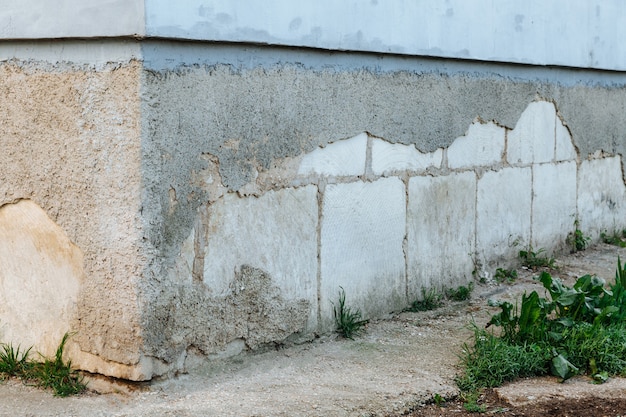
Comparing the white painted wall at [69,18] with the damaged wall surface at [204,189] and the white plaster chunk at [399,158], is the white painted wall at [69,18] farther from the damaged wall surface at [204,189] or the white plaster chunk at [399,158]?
the white plaster chunk at [399,158]

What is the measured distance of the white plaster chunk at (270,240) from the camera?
4.02m

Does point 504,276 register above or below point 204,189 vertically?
below

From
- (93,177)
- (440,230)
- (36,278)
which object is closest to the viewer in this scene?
(93,177)

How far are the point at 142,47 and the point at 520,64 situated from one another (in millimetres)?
3068

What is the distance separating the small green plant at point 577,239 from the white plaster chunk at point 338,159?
2.52m

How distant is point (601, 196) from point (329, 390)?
3890 mm

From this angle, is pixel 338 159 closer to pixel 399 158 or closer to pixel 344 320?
pixel 399 158

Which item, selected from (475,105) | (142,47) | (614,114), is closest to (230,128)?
(142,47)

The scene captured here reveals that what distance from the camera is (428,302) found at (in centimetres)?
523

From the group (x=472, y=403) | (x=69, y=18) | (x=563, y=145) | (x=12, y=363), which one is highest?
(x=69, y=18)

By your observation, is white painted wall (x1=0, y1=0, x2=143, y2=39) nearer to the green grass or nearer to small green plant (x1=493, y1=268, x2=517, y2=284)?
the green grass

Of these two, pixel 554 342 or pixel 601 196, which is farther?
pixel 601 196

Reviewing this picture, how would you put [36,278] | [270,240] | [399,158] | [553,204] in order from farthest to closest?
1. [553,204]
2. [399,158]
3. [270,240]
4. [36,278]

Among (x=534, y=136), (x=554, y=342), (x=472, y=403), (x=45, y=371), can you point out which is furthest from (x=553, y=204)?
(x=45, y=371)
